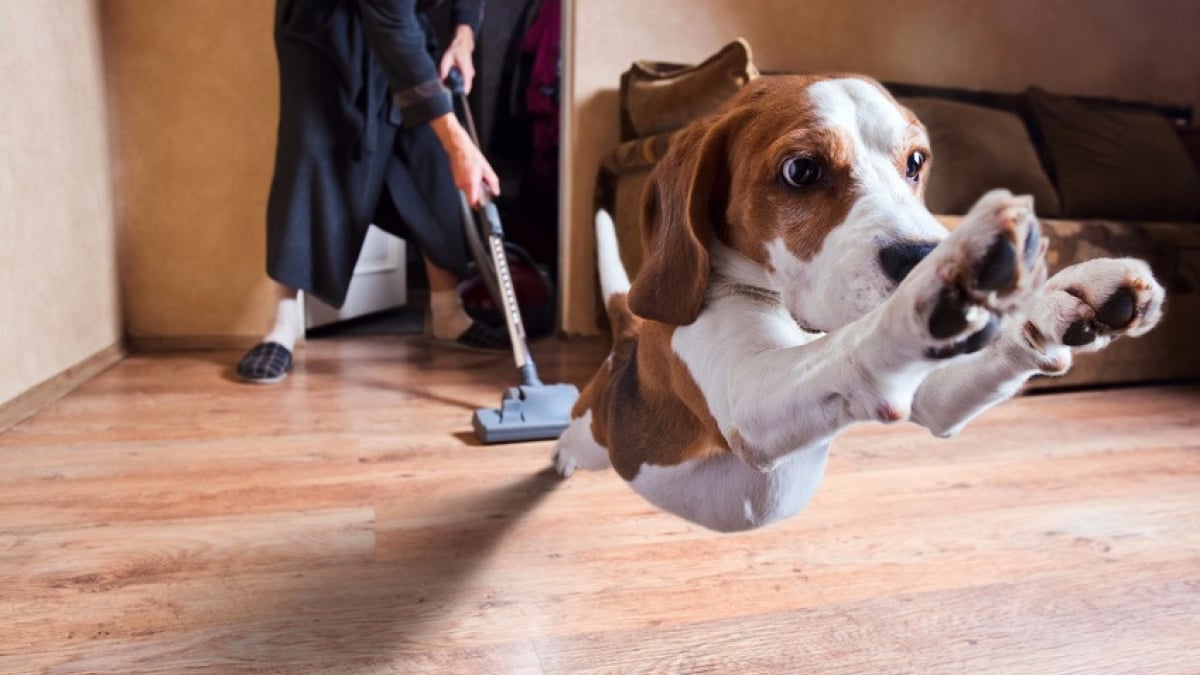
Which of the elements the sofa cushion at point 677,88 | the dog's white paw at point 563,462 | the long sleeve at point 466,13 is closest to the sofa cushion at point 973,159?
the sofa cushion at point 677,88

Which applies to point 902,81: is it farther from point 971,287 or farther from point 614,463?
point 971,287

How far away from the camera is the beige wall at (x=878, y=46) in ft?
8.97

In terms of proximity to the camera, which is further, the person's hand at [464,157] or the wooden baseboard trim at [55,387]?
the person's hand at [464,157]

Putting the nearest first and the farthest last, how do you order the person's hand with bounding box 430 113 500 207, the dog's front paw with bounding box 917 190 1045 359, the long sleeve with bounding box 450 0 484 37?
the dog's front paw with bounding box 917 190 1045 359 → the person's hand with bounding box 430 113 500 207 → the long sleeve with bounding box 450 0 484 37

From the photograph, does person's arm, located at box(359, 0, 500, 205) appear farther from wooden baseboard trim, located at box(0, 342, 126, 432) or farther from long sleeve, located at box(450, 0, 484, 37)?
wooden baseboard trim, located at box(0, 342, 126, 432)

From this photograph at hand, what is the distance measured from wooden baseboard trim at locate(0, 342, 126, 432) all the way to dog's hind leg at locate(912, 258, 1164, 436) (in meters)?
1.77

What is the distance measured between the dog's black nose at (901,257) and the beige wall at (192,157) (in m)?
2.41

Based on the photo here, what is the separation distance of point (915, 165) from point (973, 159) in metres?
2.00

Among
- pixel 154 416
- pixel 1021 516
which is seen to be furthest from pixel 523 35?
pixel 1021 516

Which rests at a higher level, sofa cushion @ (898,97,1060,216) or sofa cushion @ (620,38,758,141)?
sofa cushion @ (620,38,758,141)

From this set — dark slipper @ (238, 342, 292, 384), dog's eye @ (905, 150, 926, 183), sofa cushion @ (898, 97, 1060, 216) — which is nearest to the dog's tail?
dog's eye @ (905, 150, 926, 183)

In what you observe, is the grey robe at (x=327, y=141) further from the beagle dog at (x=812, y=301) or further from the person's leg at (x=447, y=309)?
the beagle dog at (x=812, y=301)

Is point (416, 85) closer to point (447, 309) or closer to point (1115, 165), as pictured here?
point (447, 309)

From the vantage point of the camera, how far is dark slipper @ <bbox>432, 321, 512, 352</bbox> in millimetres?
2549
